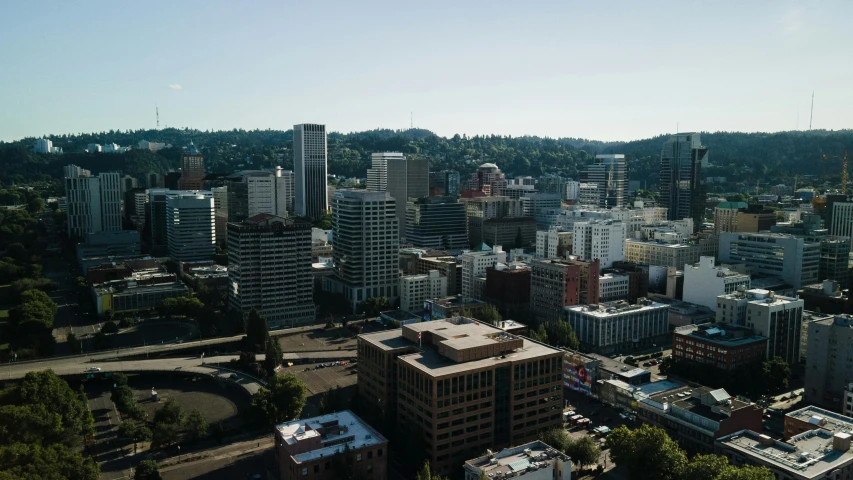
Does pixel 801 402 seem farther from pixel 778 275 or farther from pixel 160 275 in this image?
pixel 160 275

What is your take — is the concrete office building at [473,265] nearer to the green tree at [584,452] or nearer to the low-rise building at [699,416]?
the low-rise building at [699,416]

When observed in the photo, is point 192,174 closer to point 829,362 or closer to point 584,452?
point 584,452

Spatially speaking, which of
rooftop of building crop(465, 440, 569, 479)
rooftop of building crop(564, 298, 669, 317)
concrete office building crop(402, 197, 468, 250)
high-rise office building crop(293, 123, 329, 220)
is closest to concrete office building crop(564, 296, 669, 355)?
rooftop of building crop(564, 298, 669, 317)

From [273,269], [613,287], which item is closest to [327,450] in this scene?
[273,269]

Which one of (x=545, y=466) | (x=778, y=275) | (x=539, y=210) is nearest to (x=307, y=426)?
(x=545, y=466)

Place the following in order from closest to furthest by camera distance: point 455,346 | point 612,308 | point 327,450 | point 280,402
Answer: point 327,450, point 455,346, point 280,402, point 612,308

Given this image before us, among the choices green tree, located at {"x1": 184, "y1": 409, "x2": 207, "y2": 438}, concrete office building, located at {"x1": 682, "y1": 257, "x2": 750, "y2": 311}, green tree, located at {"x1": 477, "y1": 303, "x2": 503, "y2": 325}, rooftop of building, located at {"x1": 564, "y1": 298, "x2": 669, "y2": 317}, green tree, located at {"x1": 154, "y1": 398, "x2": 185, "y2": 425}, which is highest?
concrete office building, located at {"x1": 682, "y1": 257, "x2": 750, "y2": 311}

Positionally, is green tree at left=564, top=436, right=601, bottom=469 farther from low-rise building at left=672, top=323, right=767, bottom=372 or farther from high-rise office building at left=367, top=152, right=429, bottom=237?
high-rise office building at left=367, top=152, right=429, bottom=237
